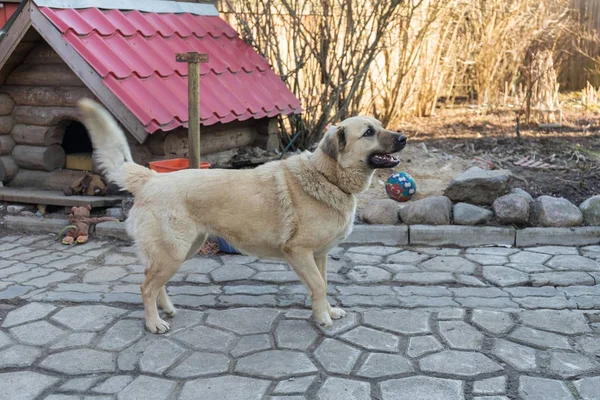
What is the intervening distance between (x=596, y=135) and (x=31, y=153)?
8392 millimetres

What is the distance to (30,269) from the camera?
18.9 feet

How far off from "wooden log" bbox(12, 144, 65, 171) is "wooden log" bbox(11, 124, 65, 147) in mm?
65

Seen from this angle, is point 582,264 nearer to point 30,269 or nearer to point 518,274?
point 518,274

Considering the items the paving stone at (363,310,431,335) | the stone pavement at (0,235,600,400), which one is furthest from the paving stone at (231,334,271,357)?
the paving stone at (363,310,431,335)

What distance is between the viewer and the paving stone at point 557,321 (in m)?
4.41

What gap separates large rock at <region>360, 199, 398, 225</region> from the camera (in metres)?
6.62

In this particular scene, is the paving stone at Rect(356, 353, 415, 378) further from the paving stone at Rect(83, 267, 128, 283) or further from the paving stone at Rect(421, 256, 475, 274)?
the paving stone at Rect(83, 267, 128, 283)

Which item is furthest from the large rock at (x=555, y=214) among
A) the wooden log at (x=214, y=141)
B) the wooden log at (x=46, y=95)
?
the wooden log at (x=46, y=95)

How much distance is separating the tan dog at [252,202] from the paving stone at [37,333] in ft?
2.18

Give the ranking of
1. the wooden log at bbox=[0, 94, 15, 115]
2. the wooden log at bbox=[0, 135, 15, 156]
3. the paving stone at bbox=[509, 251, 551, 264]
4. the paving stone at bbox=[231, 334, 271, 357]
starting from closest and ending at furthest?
the paving stone at bbox=[231, 334, 271, 357] < the paving stone at bbox=[509, 251, 551, 264] < the wooden log at bbox=[0, 94, 15, 115] < the wooden log at bbox=[0, 135, 15, 156]

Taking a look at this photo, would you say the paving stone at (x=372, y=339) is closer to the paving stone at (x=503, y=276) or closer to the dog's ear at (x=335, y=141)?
the dog's ear at (x=335, y=141)

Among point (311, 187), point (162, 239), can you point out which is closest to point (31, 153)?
point (162, 239)

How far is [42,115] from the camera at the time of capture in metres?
7.52

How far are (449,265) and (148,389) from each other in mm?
3110
